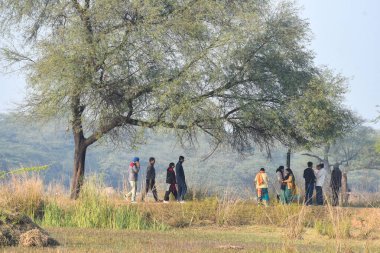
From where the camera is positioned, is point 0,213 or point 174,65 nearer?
point 0,213

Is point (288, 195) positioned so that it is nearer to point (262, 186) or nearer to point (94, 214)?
point (262, 186)

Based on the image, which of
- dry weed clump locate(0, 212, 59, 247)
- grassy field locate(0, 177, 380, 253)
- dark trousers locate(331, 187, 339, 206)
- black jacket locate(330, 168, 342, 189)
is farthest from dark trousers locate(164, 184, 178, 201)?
dry weed clump locate(0, 212, 59, 247)

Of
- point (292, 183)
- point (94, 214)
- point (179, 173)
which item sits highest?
point (179, 173)

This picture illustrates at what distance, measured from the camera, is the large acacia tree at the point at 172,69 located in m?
31.8

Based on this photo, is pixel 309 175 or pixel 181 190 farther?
pixel 309 175

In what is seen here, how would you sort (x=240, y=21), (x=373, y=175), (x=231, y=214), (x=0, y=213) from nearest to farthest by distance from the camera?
(x=0, y=213), (x=231, y=214), (x=240, y=21), (x=373, y=175)

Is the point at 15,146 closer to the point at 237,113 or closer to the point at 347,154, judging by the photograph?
the point at 347,154

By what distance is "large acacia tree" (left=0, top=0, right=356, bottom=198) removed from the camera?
31844mm

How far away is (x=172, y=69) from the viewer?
108 feet

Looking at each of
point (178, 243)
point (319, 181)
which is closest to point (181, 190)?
point (319, 181)

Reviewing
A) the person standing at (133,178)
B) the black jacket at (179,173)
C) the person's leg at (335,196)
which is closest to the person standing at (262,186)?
the person's leg at (335,196)

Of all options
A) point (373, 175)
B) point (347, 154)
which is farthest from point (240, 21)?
point (373, 175)

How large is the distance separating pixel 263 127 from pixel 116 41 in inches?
329

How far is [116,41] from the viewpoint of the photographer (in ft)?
104
